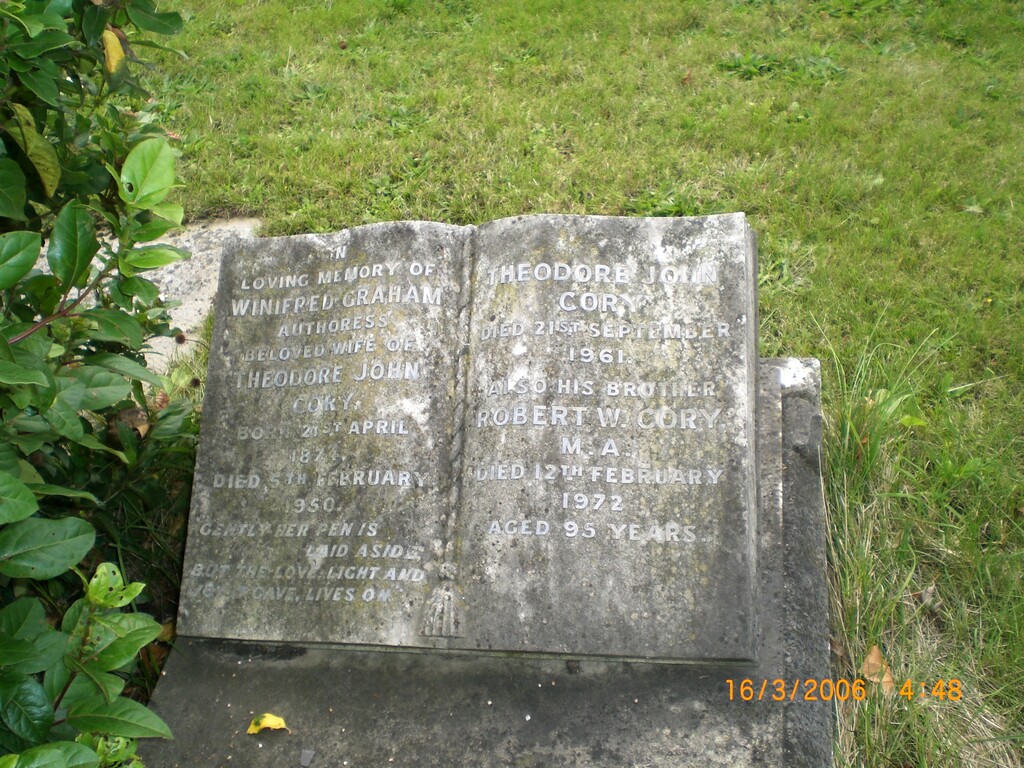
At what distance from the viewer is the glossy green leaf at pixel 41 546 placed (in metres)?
1.79

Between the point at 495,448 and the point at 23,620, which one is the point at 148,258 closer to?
→ the point at 23,620

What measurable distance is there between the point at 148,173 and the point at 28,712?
3.90 ft

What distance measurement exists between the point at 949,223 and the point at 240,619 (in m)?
3.60

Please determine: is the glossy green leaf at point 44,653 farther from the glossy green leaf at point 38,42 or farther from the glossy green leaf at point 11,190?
the glossy green leaf at point 38,42

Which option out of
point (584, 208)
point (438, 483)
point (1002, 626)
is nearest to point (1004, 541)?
point (1002, 626)

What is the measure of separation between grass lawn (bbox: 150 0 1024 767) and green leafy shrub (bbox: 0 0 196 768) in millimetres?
1894

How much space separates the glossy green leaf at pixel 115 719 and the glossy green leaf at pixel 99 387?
71 cm

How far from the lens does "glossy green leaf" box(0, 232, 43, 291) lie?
1.76m

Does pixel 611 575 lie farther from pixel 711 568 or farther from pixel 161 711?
pixel 161 711

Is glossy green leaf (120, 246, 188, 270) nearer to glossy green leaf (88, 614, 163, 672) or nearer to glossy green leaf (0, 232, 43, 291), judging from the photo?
glossy green leaf (0, 232, 43, 291)

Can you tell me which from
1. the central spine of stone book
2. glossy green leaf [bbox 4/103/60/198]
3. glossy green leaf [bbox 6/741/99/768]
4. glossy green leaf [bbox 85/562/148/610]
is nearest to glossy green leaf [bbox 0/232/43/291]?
glossy green leaf [bbox 4/103/60/198]

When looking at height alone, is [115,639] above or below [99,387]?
below

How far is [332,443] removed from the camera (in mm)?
2834
